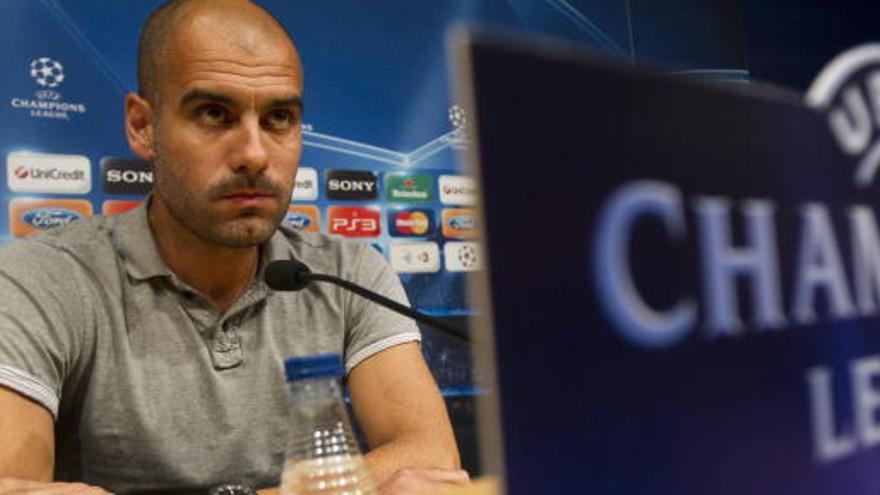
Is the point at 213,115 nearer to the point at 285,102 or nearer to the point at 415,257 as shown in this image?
the point at 285,102

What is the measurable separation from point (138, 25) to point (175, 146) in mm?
632

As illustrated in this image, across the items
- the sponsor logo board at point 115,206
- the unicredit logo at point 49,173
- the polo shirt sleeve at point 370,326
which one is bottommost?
the polo shirt sleeve at point 370,326

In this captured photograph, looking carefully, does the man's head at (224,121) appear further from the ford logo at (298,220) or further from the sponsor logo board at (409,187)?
the sponsor logo board at (409,187)

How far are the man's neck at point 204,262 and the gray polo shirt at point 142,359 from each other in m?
0.04

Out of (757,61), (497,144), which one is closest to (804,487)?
(497,144)

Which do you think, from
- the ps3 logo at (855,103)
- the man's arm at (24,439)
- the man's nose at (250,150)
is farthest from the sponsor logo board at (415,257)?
the ps3 logo at (855,103)

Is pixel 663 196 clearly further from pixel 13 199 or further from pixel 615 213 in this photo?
pixel 13 199

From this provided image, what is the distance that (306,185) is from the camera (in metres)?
1.95

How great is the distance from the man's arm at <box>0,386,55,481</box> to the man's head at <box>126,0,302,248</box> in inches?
13.8

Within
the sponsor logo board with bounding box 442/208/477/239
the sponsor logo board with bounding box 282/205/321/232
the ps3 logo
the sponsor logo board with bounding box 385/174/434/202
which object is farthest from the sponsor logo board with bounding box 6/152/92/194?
the ps3 logo

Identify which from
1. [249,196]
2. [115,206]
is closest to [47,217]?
[115,206]

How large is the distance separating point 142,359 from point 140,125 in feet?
1.42

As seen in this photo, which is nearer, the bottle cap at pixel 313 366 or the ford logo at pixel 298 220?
the bottle cap at pixel 313 366

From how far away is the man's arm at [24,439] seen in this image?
39.3 inches
